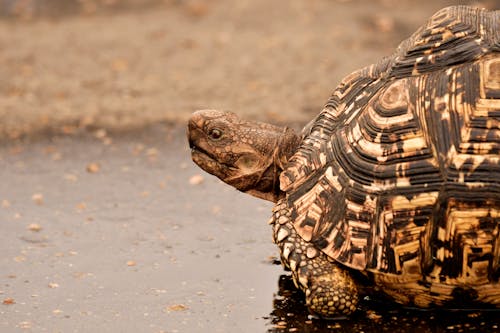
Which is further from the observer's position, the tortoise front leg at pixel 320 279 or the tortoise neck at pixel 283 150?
the tortoise neck at pixel 283 150

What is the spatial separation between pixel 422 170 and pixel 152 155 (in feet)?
13.2

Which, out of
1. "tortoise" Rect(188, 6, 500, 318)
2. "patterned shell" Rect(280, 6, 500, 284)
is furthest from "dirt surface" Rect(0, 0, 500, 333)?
"patterned shell" Rect(280, 6, 500, 284)

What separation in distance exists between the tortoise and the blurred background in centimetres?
402

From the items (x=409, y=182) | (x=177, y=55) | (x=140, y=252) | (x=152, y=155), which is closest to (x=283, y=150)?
(x=409, y=182)

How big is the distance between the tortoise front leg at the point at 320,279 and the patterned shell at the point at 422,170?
0.10 metres

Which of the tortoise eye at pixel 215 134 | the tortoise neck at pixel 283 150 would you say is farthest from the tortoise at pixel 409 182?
the tortoise eye at pixel 215 134

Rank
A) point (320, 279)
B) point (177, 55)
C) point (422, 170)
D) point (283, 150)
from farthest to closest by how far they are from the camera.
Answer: point (177, 55), point (283, 150), point (320, 279), point (422, 170)

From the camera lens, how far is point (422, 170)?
4812 mm

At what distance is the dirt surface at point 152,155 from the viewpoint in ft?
17.9

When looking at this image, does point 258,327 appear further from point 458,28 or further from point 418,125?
point 458,28

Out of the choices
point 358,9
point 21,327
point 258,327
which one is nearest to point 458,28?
point 258,327

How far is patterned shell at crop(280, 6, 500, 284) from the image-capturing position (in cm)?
475

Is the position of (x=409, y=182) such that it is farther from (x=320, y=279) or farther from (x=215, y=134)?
(x=215, y=134)

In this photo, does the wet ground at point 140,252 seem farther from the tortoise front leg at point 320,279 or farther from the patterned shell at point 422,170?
the patterned shell at point 422,170
